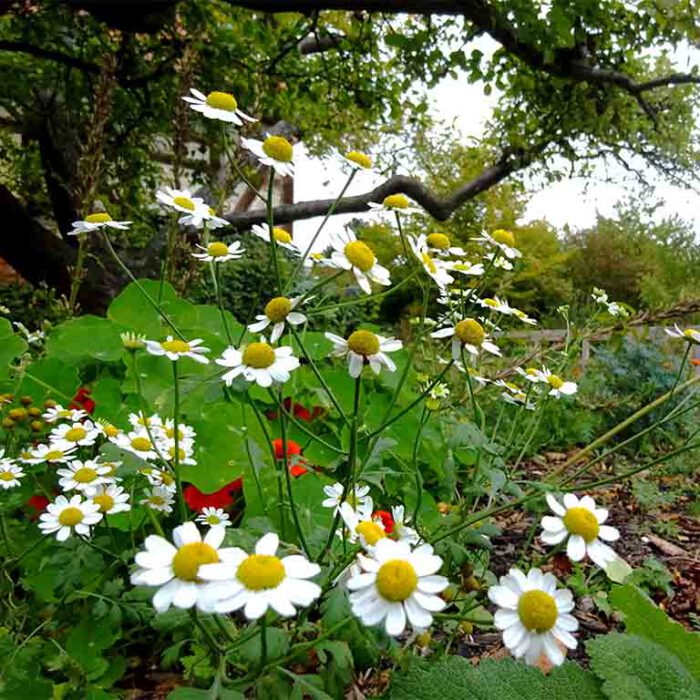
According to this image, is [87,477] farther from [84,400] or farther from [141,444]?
[84,400]

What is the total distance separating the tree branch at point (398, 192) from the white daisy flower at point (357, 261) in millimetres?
3620

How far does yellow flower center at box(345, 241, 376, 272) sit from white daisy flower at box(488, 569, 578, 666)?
0.40 meters

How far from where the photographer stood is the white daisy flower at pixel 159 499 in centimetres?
98

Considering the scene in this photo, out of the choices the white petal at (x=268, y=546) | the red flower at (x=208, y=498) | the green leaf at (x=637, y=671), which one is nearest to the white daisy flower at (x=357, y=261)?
the white petal at (x=268, y=546)

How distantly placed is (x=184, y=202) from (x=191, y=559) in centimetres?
59

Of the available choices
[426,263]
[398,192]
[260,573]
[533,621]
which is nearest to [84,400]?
[426,263]

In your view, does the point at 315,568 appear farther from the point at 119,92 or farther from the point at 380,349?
the point at 119,92

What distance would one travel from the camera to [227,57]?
4457mm

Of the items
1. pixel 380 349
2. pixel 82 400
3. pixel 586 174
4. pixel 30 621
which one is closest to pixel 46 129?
pixel 82 400

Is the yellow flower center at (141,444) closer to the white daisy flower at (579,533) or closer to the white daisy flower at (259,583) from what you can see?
the white daisy flower at (259,583)

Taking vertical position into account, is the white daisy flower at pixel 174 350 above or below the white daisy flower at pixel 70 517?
above

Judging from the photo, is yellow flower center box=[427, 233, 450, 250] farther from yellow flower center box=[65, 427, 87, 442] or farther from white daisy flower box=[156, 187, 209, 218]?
yellow flower center box=[65, 427, 87, 442]

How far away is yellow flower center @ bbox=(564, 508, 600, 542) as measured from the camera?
632 millimetres

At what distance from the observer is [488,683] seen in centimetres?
80
